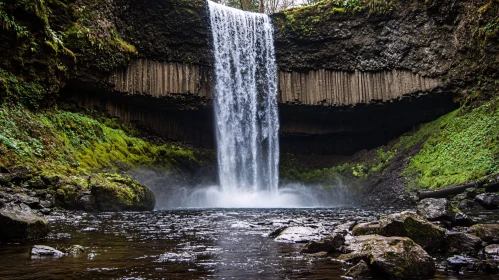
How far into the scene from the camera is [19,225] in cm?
614

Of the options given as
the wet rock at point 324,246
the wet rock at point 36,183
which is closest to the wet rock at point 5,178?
the wet rock at point 36,183

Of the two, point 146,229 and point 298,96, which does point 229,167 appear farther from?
point 146,229

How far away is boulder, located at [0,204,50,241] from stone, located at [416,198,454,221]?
7425 mm

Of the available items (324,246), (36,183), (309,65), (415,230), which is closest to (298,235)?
(324,246)

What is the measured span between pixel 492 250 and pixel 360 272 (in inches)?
86.5

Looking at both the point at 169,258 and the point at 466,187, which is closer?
the point at 169,258

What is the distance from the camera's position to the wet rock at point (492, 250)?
195 inches

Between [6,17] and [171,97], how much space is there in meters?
9.90

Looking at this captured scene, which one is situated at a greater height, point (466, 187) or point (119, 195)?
point (119, 195)

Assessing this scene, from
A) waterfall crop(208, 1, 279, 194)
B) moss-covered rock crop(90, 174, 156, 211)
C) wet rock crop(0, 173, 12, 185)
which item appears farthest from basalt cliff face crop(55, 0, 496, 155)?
wet rock crop(0, 173, 12, 185)

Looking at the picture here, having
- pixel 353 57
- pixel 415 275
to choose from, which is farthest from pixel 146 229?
pixel 353 57

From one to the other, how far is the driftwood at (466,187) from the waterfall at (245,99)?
10.4 m

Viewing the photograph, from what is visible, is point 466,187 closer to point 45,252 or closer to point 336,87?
point 336,87

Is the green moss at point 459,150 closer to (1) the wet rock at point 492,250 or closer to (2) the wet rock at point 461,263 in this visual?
(1) the wet rock at point 492,250
